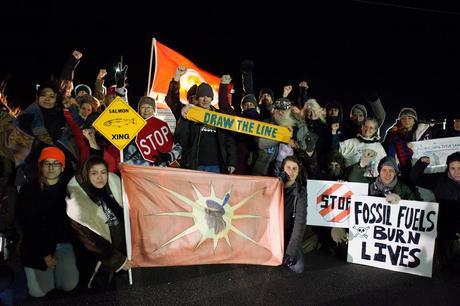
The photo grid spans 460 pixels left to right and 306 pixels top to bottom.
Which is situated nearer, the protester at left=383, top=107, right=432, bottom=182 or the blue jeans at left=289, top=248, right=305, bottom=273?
the blue jeans at left=289, top=248, right=305, bottom=273

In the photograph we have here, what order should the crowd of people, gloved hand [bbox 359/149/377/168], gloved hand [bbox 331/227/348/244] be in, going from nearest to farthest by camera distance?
the crowd of people, gloved hand [bbox 331/227/348/244], gloved hand [bbox 359/149/377/168]

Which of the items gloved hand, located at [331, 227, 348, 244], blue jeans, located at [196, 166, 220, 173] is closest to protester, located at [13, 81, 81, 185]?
blue jeans, located at [196, 166, 220, 173]

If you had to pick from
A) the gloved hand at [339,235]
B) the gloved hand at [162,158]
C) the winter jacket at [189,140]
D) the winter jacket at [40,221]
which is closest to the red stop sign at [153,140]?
the gloved hand at [162,158]

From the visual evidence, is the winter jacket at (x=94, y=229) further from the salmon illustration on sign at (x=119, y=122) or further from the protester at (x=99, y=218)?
the salmon illustration on sign at (x=119, y=122)

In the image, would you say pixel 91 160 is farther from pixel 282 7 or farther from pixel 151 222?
pixel 282 7

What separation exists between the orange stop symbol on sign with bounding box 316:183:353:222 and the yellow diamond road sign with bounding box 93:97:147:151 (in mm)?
2507

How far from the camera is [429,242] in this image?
178 inches

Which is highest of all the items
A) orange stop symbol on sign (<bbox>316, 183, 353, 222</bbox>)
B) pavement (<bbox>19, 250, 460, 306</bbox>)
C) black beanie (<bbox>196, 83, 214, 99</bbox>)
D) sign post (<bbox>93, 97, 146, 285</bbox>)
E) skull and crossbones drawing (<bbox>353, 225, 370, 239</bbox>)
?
black beanie (<bbox>196, 83, 214, 99</bbox>)

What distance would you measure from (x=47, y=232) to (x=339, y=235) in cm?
348

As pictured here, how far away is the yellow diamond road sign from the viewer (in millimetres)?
4172

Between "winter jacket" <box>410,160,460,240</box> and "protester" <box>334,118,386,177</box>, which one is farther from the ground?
"protester" <box>334,118,386,177</box>

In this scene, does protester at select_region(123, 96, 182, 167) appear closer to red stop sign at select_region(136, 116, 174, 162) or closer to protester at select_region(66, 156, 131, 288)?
red stop sign at select_region(136, 116, 174, 162)

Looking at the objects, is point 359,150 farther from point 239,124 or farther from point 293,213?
point 239,124

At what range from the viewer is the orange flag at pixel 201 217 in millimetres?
4129
